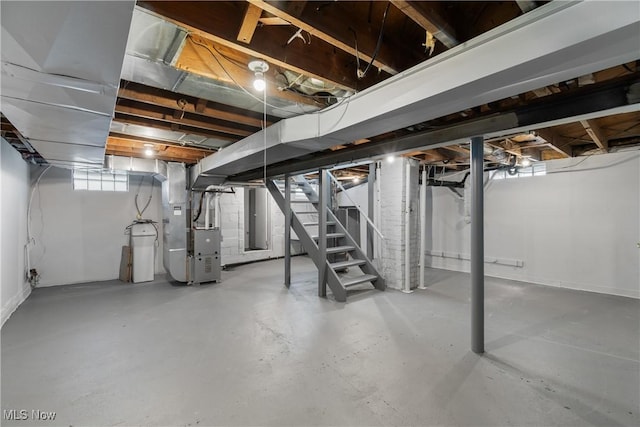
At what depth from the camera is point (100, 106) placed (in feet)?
5.49

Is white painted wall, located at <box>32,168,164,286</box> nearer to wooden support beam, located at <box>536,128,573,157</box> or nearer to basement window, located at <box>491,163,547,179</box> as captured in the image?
wooden support beam, located at <box>536,128,573,157</box>

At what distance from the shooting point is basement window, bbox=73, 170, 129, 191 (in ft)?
15.6

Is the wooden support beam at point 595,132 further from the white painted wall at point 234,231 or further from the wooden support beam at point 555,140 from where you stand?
the white painted wall at point 234,231

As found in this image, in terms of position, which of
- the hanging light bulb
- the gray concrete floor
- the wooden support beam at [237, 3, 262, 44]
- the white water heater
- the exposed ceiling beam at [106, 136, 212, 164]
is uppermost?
the exposed ceiling beam at [106, 136, 212, 164]

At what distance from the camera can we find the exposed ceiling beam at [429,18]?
113cm

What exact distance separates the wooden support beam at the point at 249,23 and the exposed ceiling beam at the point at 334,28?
9 cm

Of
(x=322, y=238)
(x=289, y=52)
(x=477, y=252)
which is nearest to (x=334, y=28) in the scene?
(x=289, y=52)

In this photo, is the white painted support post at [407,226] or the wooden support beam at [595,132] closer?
the wooden support beam at [595,132]

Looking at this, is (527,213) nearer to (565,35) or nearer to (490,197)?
(490,197)

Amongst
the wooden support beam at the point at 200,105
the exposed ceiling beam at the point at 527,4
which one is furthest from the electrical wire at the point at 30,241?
the exposed ceiling beam at the point at 527,4

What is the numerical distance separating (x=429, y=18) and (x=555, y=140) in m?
3.39

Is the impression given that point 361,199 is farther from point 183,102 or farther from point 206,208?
point 183,102

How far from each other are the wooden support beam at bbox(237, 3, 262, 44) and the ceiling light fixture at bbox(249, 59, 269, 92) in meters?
0.25

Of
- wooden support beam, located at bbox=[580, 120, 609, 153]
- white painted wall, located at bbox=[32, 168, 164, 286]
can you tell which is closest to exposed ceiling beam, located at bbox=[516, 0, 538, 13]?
wooden support beam, located at bbox=[580, 120, 609, 153]
